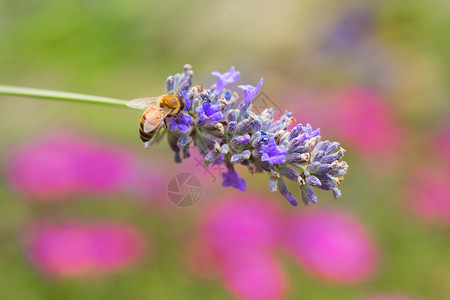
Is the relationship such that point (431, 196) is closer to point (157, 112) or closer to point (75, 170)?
point (75, 170)

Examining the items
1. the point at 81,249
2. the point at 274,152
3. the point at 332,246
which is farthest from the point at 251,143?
the point at 332,246

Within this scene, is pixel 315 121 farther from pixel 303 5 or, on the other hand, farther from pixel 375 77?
pixel 303 5

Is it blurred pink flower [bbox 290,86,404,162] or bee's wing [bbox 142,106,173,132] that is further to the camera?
blurred pink flower [bbox 290,86,404,162]

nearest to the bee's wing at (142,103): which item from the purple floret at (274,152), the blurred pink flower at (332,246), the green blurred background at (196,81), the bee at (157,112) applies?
the bee at (157,112)

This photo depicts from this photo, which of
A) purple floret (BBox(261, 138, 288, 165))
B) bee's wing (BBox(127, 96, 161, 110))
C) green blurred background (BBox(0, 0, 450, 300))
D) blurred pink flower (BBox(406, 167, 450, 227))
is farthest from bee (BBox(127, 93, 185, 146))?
blurred pink flower (BBox(406, 167, 450, 227))

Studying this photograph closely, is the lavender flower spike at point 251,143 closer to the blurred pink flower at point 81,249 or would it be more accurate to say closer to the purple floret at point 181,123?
the purple floret at point 181,123

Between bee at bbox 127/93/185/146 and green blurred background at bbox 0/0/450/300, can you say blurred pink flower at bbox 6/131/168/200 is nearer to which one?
green blurred background at bbox 0/0/450/300

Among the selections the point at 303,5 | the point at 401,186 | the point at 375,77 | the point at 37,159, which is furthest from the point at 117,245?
the point at 303,5
